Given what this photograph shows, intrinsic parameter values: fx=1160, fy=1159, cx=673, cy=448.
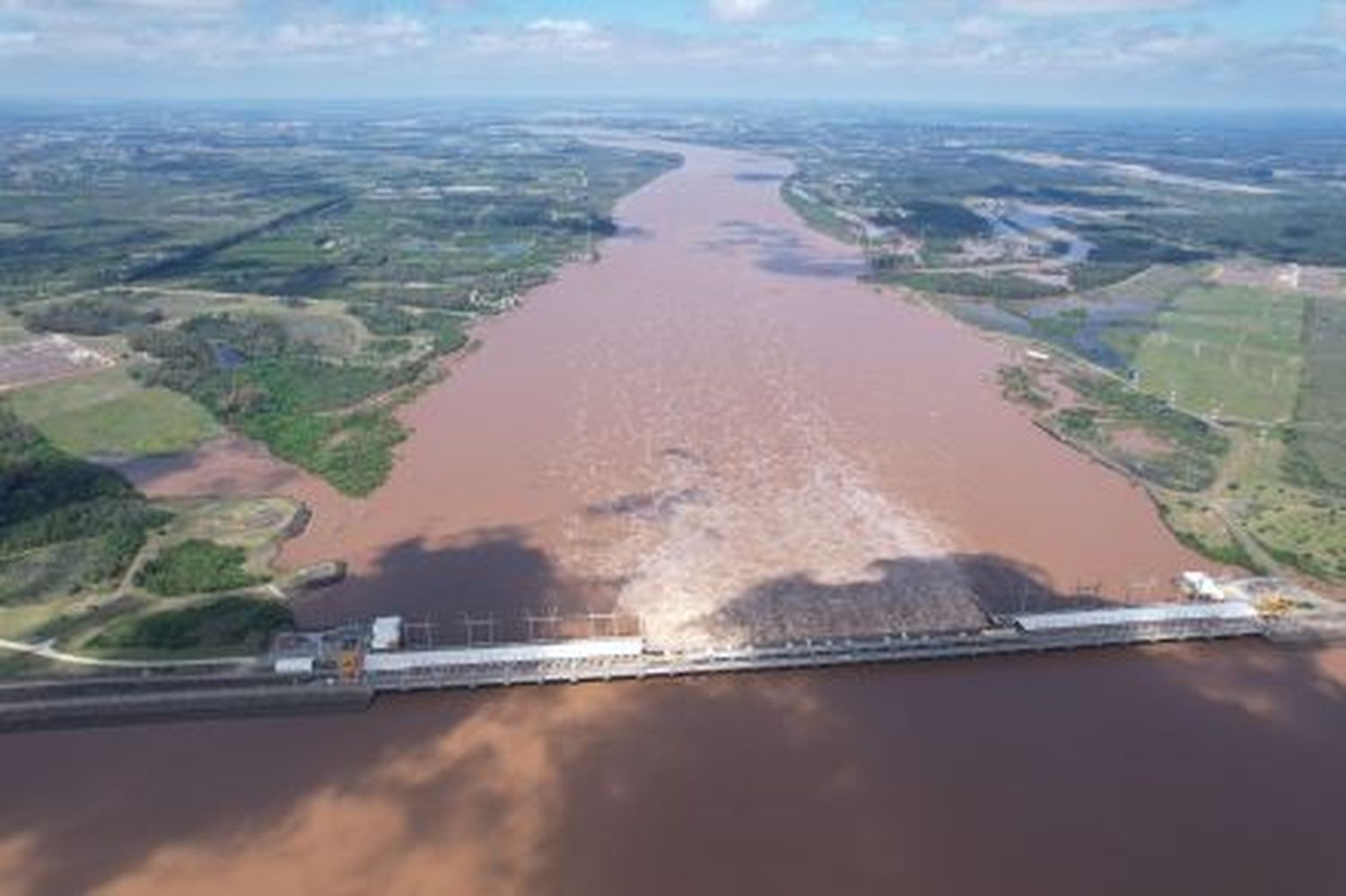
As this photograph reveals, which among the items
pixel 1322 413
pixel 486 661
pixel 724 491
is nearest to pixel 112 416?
pixel 724 491

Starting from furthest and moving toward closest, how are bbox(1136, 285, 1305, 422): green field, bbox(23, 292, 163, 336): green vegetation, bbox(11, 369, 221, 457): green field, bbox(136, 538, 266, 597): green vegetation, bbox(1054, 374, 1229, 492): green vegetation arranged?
bbox(23, 292, 163, 336): green vegetation, bbox(1136, 285, 1305, 422): green field, bbox(11, 369, 221, 457): green field, bbox(1054, 374, 1229, 492): green vegetation, bbox(136, 538, 266, 597): green vegetation

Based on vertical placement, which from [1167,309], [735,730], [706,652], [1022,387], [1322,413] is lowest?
[735,730]

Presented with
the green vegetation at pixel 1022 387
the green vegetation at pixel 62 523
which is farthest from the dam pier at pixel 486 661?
the green vegetation at pixel 1022 387

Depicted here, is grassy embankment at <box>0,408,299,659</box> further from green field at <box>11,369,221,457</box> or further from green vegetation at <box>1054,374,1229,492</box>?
green vegetation at <box>1054,374,1229,492</box>

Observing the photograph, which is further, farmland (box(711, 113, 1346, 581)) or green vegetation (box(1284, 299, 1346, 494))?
green vegetation (box(1284, 299, 1346, 494))

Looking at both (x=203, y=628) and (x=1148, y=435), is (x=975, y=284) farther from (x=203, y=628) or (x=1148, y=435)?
(x=203, y=628)

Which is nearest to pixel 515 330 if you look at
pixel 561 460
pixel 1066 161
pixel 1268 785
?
A: pixel 561 460

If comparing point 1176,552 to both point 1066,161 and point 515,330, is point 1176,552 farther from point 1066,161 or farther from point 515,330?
point 1066,161

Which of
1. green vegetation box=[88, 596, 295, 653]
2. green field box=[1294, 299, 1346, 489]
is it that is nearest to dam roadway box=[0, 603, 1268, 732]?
green vegetation box=[88, 596, 295, 653]
